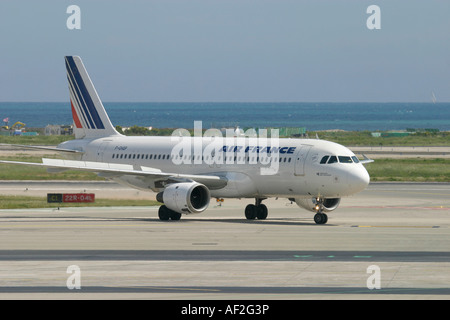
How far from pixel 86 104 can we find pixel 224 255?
1088 inches

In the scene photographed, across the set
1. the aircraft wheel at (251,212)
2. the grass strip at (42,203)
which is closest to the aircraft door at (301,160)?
the aircraft wheel at (251,212)

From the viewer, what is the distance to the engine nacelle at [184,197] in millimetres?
45125

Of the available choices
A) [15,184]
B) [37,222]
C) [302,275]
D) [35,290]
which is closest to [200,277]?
[302,275]

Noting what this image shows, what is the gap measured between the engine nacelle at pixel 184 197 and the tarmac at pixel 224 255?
2.90ft

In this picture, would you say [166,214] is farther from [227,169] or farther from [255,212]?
[255,212]

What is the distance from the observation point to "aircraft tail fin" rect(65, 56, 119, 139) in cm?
5597

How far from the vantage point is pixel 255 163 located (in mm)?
46812

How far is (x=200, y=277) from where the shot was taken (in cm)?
2586

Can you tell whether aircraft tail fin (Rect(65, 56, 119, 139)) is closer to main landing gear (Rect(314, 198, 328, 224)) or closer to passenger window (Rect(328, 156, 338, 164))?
main landing gear (Rect(314, 198, 328, 224))

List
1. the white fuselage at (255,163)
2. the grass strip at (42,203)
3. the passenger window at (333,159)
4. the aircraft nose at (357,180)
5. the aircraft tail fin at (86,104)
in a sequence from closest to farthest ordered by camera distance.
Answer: the aircraft nose at (357,180)
the white fuselage at (255,163)
the passenger window at (333,159)
the grass strip at (42,203)
the aircraft tail fin at (86,104)

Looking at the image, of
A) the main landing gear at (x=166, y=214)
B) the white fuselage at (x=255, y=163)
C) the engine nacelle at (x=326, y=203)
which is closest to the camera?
the white fuselage at (x=255, y=163)

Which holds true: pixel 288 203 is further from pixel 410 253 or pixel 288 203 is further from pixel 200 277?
pixel 200 277

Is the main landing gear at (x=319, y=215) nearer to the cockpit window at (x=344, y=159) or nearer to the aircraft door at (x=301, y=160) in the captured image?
the aircraft door at (x=301, y=160)

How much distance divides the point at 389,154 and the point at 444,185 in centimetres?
4098
